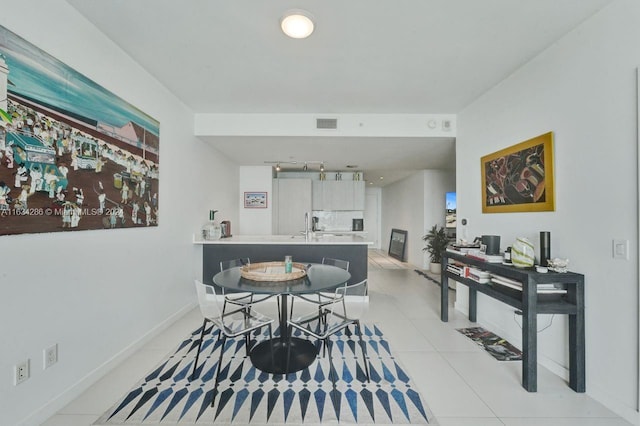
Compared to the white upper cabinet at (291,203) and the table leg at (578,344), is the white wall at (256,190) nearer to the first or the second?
the white upper cabinet at (291,203)

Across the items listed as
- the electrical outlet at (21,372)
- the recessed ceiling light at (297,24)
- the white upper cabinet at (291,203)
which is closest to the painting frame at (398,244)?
the white upper cabinet at (291,203)

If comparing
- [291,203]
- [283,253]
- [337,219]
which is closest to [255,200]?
[291,203]

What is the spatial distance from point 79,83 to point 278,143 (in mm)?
2432

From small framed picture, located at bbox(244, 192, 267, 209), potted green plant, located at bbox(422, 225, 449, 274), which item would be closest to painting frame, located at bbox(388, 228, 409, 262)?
potted green plant, located at bbox(422, 225, 449, 274)

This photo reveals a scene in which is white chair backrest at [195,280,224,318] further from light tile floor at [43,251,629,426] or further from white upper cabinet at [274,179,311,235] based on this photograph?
white upper cabinet at [274,179,311,235]

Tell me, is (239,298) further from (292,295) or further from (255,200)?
(255,200)

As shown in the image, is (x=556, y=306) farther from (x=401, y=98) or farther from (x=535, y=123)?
(x=401, y=98)

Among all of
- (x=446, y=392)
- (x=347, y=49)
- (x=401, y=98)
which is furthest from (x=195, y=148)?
(x=446, y=392)

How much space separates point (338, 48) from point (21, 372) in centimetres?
311

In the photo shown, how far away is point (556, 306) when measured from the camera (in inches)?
75.9

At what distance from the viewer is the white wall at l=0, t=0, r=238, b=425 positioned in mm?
1520

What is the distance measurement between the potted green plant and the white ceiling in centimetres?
307

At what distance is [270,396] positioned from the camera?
1.86 m

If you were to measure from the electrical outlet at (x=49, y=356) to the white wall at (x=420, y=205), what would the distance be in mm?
6320
